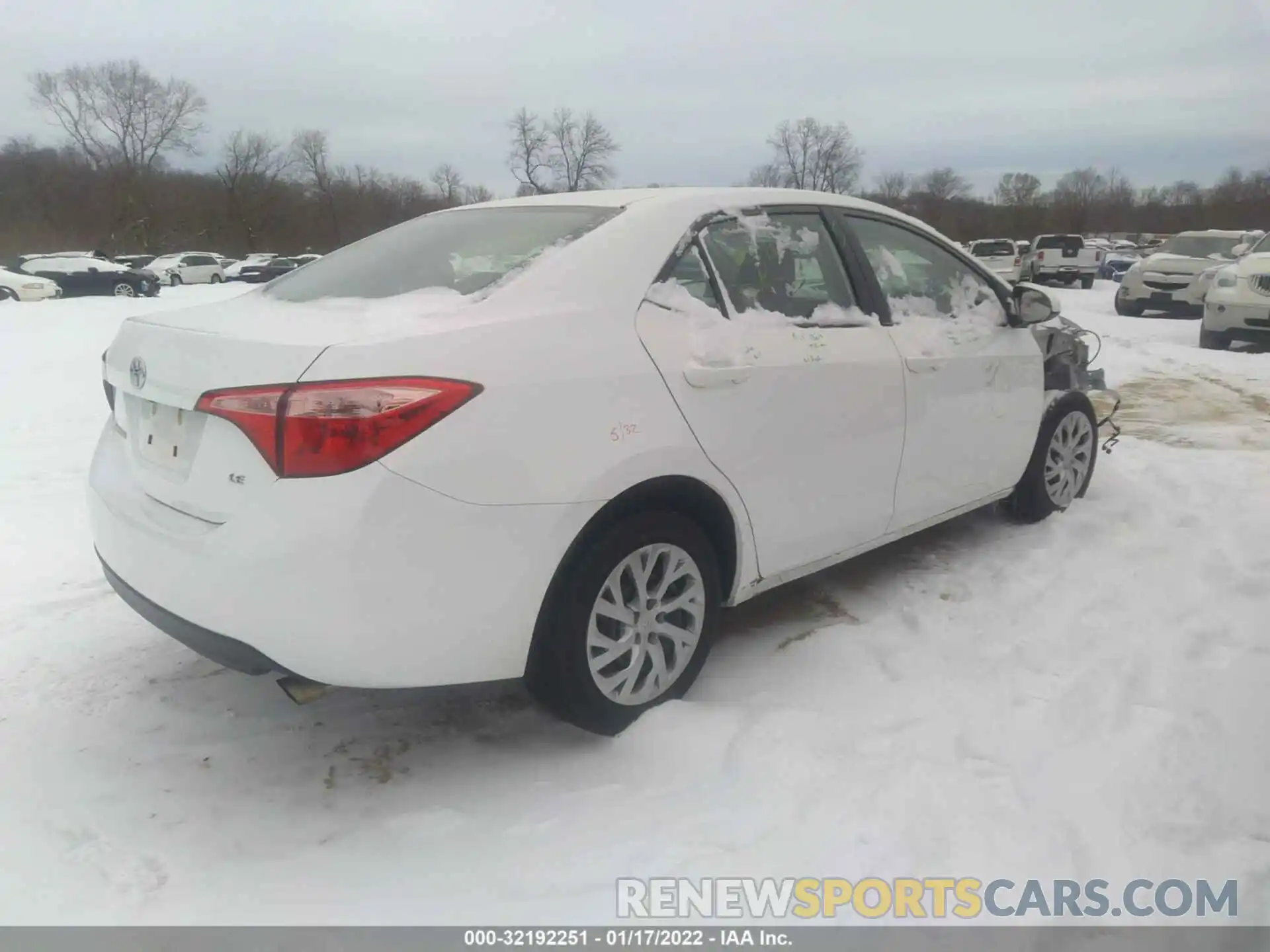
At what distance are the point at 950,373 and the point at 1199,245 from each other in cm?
1807

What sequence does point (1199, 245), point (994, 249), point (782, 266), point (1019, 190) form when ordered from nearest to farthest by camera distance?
point (782, 266), point (1199, 245), point (994, 249), point (1019, 190)

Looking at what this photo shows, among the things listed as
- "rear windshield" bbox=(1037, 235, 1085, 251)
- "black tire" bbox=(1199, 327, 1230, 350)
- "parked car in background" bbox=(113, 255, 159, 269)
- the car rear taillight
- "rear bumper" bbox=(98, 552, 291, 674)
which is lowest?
"black tire" bbox=(1199, 327, 1230, 350)

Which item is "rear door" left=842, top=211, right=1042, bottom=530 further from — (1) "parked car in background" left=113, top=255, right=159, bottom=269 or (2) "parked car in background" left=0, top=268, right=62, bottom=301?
(1) "parked car in background" left=113, top=255, right=159, bottom=269

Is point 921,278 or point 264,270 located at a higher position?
point 264,270

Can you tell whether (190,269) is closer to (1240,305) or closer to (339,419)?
(1240,305)

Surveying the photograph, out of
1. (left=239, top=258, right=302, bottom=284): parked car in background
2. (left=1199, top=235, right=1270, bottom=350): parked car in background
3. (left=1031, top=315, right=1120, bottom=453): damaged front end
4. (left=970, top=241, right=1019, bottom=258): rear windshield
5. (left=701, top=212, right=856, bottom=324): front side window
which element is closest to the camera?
(left=701, top=212, right=856, bottom=324): front side window

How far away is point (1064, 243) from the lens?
2778 cm

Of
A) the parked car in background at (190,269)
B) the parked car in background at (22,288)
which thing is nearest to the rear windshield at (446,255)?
the parked car in background at (22,288)

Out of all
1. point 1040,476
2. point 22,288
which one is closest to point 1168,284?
point 1040,476

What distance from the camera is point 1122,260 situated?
35.0m

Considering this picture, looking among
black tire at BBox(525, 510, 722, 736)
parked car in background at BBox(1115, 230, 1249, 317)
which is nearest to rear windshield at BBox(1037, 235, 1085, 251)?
parked car in background at BBox(1115, 230, 1249, 317)

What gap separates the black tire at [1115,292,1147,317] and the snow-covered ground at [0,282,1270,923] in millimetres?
14493

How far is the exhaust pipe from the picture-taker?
2283 millimetres

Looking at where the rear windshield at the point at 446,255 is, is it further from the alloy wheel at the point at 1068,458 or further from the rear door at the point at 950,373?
the alloy wheel at the point at 1068,458
